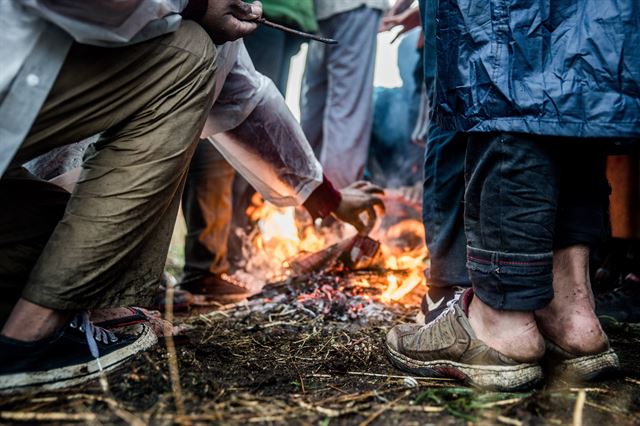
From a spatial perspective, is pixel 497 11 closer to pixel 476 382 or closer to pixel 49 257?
pixel 476 382

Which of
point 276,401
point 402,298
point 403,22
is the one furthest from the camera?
point 403,22

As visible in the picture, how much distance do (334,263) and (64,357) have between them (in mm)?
2223

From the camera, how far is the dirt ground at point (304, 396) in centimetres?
129

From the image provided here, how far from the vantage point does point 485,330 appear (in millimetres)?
1620

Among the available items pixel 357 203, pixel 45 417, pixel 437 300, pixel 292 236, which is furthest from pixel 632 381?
pixel 292 236

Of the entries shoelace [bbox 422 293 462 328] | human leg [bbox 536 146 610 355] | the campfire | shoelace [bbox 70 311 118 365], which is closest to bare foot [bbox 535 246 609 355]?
human leg [bbox 536 146 610 355]

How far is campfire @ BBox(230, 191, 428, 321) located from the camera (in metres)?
2.89

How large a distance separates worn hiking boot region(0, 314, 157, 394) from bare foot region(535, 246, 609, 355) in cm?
132

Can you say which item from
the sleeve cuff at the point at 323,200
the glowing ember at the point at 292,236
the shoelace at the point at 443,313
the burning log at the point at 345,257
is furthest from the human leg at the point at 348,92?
the shoelace at the point at 443,313

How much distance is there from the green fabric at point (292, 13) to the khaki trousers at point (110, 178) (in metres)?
2.25

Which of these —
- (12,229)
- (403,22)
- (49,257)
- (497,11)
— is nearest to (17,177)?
(12,229)

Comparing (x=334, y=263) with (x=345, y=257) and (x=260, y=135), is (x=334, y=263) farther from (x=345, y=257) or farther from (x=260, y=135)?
(x=260, y=135)

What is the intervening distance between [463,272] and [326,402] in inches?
40.4

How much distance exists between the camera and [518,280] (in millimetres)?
1503
